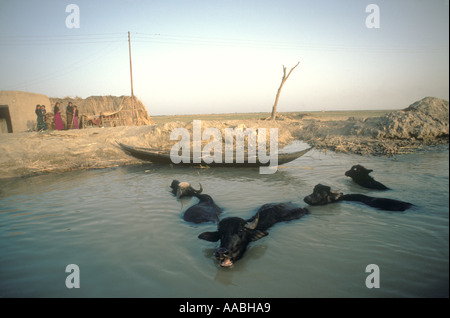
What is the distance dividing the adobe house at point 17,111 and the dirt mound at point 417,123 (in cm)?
2067

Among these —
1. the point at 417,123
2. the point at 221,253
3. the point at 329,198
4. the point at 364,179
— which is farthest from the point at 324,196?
the point at 417,123

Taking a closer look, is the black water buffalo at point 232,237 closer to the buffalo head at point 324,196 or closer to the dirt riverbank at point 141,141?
the buffalo head at point 324,196

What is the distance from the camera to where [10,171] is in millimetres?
9148

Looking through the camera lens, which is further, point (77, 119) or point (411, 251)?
point (77, 119)

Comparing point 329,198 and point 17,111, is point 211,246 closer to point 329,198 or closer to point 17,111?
point 329,198

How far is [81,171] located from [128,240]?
731 centimetres

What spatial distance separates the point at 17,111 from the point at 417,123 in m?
22.8

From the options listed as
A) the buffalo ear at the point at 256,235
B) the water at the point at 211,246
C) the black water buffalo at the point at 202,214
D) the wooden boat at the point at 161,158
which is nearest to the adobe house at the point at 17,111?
the wooden boat at the point at 161,158

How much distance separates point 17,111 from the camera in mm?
15359

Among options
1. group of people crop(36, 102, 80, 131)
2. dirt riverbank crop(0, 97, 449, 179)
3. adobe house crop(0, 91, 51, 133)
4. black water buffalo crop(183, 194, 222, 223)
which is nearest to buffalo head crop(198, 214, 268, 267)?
black water buffalo crop(183, 194, 222, 223)

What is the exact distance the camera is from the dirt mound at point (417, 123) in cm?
1140
